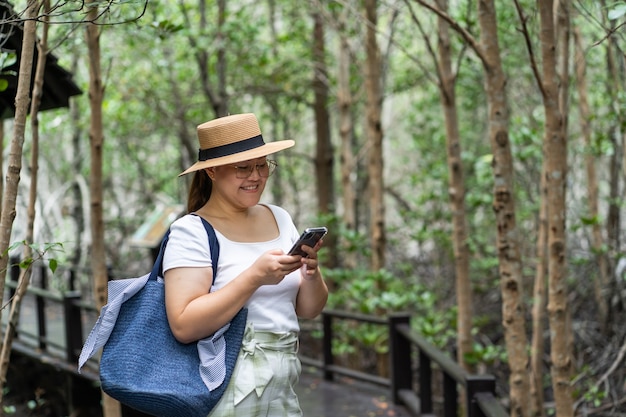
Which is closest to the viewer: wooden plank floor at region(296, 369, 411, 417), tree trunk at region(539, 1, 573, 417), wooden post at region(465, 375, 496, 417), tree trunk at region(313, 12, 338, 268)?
wooden post at region(465, 375, 496, 417)

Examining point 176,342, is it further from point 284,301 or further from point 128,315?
point 284,301

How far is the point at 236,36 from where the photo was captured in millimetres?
9703

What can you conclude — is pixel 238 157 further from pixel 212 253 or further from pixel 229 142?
pixel 212 253

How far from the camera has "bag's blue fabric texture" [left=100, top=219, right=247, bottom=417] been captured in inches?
92.5

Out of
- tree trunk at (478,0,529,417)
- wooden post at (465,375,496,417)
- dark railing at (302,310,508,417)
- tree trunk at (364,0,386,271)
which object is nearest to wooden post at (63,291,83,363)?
dark railing at (302,310,508,417)

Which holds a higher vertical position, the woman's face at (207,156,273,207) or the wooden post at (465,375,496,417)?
the woman's face at (207,156,273,207)

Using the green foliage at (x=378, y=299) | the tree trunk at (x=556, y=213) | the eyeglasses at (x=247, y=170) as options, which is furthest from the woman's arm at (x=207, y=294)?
the green foliage at (x=378, y=299)

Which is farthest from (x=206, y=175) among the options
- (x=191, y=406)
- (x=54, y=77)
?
(x=54, y=77)

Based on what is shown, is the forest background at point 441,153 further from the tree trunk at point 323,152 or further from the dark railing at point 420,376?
the dark railing at point 420,376

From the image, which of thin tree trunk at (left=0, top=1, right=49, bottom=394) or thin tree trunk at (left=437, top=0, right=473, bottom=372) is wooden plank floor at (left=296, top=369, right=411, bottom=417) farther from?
thin tree trunk at (left=0, top=1, right=49, bottom=394)

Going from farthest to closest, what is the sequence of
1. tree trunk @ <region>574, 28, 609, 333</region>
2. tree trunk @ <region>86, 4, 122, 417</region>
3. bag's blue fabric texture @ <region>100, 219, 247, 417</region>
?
tree trunk @ <region>574, 28, 609, 333</region>, tree trunk @ <region>86, 4, 122, 417</region>, bag's blue fabric texture @ <region>100, 219, 247, 417</region>

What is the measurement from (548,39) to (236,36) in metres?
6.10

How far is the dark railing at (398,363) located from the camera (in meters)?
4.08

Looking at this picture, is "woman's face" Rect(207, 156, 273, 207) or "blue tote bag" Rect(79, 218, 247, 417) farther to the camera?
"woman's face" Rect(207, 156, 273, 207)
